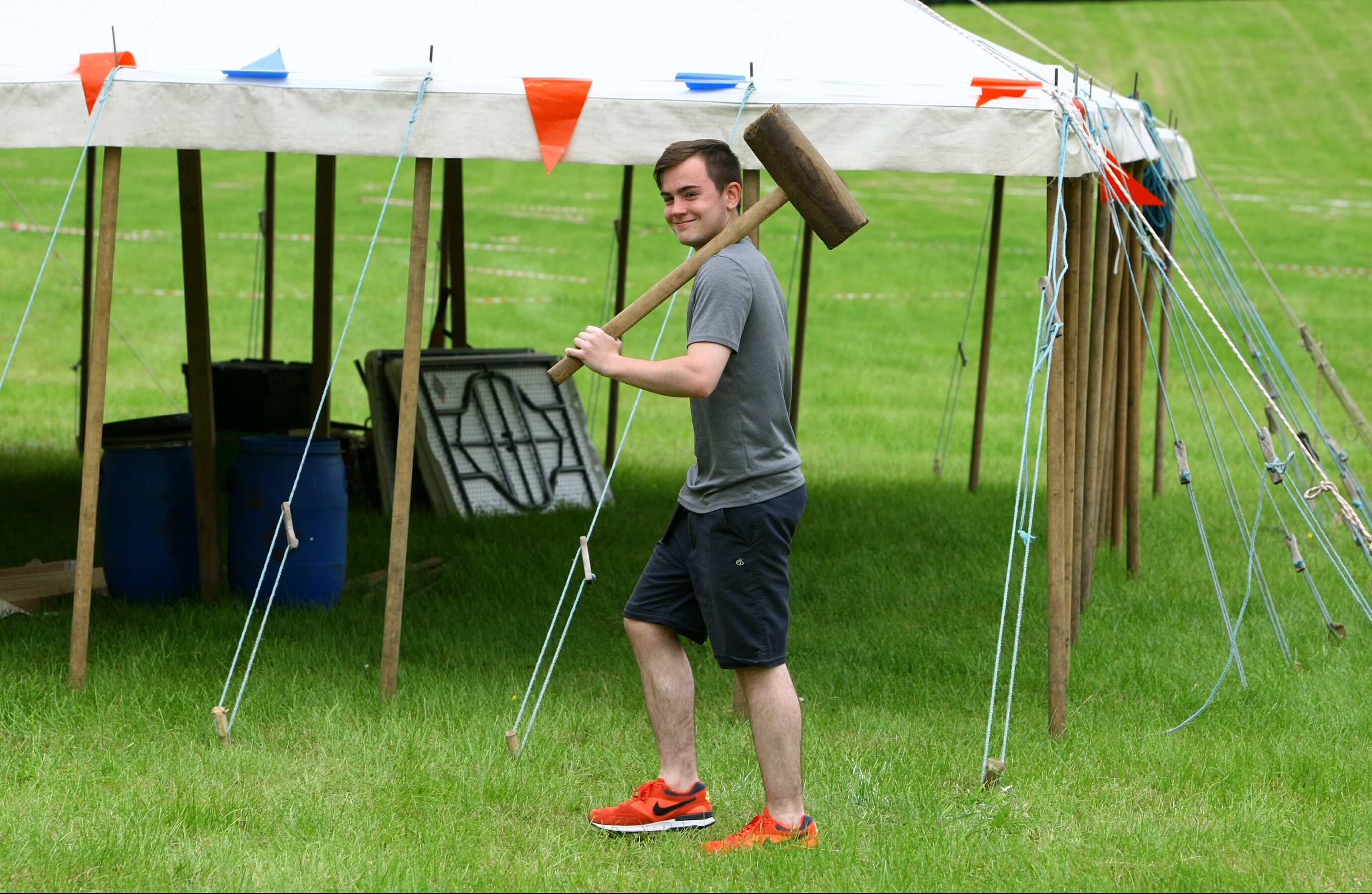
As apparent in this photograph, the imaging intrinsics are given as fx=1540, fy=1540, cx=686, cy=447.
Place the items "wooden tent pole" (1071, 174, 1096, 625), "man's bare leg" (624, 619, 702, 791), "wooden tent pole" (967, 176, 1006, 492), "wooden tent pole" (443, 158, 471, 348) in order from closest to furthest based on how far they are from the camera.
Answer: "man's bare leg" (624, 619, 702, 791) → "wooden tent pole" (1071, 174, 1096, 625) → "wooden tent pole" (967, 176, 1006, 492) → "wooden tent pole" (443, 158, 471, 348)

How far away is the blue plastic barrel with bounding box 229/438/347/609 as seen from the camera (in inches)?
265

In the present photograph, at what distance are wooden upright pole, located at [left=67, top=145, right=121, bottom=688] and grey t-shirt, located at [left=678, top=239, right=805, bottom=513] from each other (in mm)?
2450

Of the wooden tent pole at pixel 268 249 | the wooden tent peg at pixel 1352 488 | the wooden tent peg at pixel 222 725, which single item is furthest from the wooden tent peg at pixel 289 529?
the wooden tent pole at pixel 268 249

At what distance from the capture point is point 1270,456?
586 cm

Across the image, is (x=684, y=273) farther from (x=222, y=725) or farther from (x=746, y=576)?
(x=222, y=725)

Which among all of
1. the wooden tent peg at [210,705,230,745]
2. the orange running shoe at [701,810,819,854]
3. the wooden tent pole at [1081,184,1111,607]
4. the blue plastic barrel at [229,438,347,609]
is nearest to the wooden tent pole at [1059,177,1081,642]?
the wooden tent pole at [1081,184,1111,607]

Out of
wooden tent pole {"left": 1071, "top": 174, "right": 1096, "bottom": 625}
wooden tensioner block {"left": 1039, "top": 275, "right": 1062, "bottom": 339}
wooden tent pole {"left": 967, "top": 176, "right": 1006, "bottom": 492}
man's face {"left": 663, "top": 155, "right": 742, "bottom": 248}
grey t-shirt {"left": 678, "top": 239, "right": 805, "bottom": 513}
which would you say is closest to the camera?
grey t-shirt {"left": 678, "top": 239, "right": 805, "bottom": 513}

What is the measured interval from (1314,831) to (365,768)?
2795 mm

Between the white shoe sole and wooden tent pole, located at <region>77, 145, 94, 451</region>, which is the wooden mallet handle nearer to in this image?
the white shoe sole

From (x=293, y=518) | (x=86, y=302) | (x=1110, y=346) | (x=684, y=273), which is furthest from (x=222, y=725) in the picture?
(x=86, y=302)

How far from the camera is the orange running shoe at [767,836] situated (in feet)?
13.2

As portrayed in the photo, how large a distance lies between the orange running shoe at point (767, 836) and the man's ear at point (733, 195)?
5.22 feet

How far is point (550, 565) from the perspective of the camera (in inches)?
300

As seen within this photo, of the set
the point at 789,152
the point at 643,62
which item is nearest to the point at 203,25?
the point at 643,62
